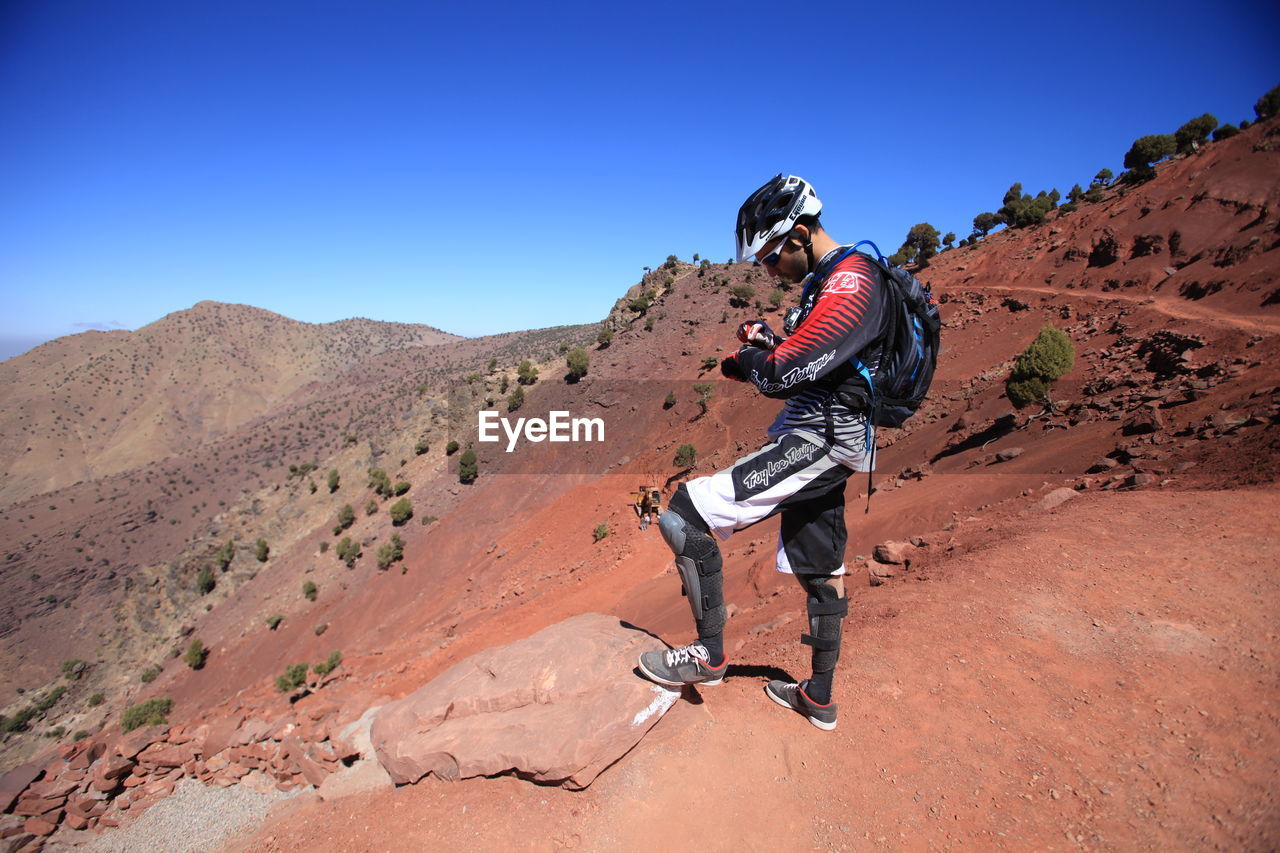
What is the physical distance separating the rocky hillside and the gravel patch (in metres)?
0.31

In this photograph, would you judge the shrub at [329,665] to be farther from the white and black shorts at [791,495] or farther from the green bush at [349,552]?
the white and black shorts at [791,495]

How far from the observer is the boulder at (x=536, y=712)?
3377 millimetres

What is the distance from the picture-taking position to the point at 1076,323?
771 inches

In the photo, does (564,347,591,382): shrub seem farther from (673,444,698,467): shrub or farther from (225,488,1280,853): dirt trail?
(225,488,1280,853): dirt trail

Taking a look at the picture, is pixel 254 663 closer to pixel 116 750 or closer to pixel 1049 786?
pixel 116 750

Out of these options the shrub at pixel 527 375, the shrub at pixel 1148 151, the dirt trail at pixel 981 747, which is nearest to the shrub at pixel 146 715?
the dirt trail at pixel 981 747

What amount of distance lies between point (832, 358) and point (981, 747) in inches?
96.0

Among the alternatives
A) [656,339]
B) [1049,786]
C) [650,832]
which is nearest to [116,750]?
[650,832]

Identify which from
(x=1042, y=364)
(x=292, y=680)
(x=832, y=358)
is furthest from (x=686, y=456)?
(x=832, y=358)

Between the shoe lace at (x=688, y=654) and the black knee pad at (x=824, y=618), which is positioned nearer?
the black knee pad at (x=824, y=618)

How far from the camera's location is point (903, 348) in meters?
2.83

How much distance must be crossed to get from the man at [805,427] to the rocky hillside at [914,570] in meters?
0.98

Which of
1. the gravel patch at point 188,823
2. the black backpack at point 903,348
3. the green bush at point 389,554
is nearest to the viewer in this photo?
the black backpack at point 903,348

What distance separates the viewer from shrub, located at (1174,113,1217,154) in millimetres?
28812
